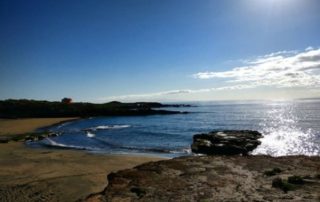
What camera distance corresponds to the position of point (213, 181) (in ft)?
64.7

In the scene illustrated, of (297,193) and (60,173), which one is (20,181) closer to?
(60,173)

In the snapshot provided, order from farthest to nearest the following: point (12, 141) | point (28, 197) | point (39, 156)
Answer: point (12, 141)
point (39, 156)
point (28, 197)

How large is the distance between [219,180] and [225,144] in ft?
61.5

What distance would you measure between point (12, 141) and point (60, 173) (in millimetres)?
24620

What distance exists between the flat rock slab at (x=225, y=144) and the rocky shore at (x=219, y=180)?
932cm

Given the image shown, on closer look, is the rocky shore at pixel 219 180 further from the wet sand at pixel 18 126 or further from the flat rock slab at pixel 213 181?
the wet sand at pixel 18 126

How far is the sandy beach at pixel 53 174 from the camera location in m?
18.9

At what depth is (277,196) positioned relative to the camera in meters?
16.6

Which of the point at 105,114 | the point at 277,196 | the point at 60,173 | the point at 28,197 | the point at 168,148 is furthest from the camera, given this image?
the point at 105,114

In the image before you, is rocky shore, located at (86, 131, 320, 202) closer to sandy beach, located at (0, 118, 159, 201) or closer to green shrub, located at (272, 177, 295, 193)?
green shrub, located at (272, 177, 295, 193)

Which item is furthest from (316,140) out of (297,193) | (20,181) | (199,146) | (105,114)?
(105,114)

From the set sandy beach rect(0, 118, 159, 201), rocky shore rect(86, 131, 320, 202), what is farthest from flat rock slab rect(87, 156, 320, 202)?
sandy beach rect(0, 118, 159, 201)

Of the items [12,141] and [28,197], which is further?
[12,141]

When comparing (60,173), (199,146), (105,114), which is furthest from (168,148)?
(105,114)
